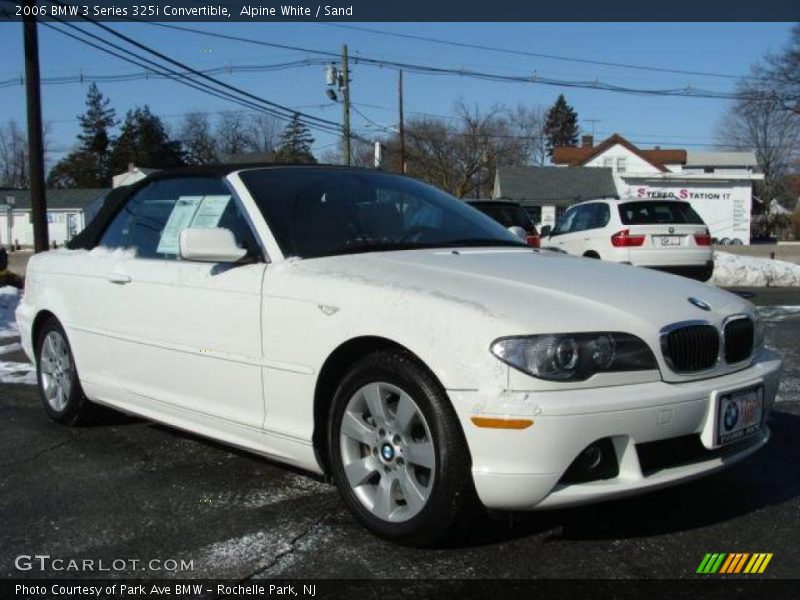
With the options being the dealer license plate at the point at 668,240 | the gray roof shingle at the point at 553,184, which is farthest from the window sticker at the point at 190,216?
the gray roof shingle at the point at 553,184

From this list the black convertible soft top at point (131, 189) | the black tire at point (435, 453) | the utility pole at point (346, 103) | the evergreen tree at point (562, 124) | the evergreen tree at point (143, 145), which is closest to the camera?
the black tire at point (435, 453)

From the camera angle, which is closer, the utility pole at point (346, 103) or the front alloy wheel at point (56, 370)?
the front alloy wheel at point (56, 370)

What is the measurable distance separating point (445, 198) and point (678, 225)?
365 inches

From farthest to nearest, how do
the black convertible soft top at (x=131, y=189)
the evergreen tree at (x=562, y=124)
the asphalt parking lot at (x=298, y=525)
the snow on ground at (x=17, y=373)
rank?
1. the evergreen tree at (x=562, y=124)
2. the snow on ground at (x=17, y=373)
3. the black convertible soft top at (x=131, y=189)
4. the asphalt parking lot at (x=298, y=525)

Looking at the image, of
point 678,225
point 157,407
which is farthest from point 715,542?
point 678,225

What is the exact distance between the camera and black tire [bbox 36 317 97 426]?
15.9ft

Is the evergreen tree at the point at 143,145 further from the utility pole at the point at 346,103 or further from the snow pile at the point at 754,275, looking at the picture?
the snow pile at the point at 754,275

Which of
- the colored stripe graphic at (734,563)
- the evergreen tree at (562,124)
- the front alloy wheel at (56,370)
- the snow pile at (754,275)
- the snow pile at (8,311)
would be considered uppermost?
the evergreen tree at (562,124)

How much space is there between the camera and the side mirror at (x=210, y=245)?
3600mm

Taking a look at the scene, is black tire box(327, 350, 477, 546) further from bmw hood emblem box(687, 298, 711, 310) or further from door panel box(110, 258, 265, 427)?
bmw hood emblem box(687, 298, 711, 310)

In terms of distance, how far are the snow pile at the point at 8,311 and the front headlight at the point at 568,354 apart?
23.6 feet

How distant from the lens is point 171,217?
4410mm

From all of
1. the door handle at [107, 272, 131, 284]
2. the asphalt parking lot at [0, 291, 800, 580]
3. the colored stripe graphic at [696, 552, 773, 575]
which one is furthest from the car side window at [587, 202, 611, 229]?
the colored stripe graphic at [696, 552, 773, 575]

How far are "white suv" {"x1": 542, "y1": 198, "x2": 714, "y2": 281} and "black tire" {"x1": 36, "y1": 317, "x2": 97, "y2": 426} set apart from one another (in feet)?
29.6
